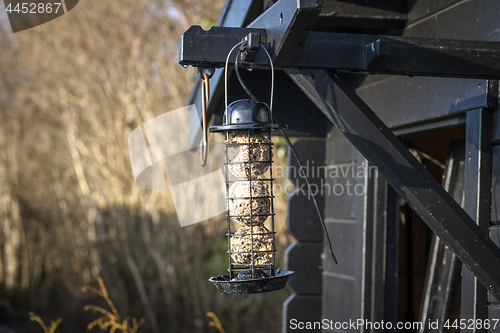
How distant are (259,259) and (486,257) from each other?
0.64m

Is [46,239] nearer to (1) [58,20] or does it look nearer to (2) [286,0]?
(1) [58,20]

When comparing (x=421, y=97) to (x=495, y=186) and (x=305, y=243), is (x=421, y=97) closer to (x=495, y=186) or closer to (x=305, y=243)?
(x=495, y=186)

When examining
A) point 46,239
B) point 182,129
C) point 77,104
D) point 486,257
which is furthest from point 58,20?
point 486,257

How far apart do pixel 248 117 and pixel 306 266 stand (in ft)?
6.93

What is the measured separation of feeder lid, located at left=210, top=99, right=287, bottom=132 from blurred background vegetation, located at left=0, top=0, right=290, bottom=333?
4135 mm

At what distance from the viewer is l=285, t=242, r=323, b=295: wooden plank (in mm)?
3182

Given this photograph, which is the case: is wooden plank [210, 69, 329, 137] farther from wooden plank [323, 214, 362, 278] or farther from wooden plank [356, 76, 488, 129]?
wooden plank [323, 214, 362, 278]

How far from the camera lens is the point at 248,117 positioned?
132 cm

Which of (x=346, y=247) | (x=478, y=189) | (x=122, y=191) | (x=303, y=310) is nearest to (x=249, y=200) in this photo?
(x=478, y=189)

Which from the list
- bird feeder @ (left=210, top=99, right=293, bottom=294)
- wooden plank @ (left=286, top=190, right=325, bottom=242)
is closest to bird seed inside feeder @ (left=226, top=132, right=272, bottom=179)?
bird feeder @ (left=210, top=99, right=293, bottom=294)

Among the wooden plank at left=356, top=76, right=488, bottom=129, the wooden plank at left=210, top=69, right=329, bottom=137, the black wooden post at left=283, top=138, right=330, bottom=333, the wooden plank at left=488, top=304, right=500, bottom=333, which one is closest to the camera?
the wooden plank at left=488, top=304, right=500, bottom=333

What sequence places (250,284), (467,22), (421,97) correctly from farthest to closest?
(421,97) → (467,22) → (250,284)

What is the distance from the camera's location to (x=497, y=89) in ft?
5.83

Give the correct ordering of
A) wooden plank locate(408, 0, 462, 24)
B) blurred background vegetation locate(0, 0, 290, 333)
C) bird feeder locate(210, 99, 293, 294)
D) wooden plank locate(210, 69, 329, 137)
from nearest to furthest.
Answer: bird feeder locate(210, 99, 293, 294) < wooden plank locate(408, 0, 462, 24) < wooden plank locate(210, 69, 329, 137) < blurred background vegetation locate(0, 0, 290, 333)
